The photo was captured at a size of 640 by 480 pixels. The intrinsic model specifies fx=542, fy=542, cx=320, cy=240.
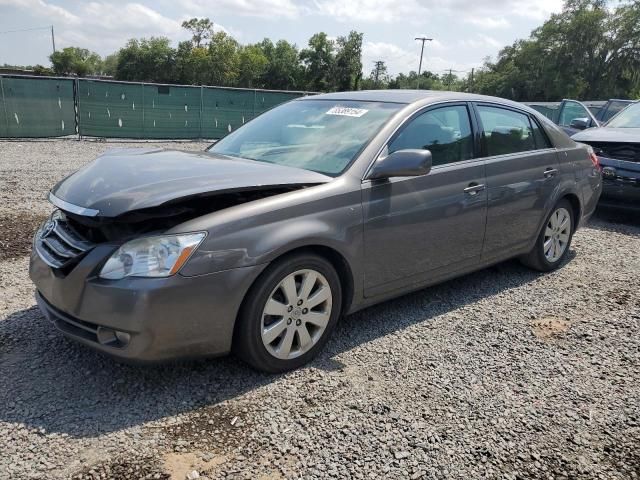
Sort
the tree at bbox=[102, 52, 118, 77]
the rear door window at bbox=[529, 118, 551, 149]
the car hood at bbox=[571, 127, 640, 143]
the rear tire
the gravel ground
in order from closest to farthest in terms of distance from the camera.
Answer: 1. the gravel ground
2. the rear door window at bbox=[529, 118, 551, 149]
3. the rear tire
4. the car hood at bbox=[571, 127, 640, 143]
5. the tree at bbox=[102, 52, 118, 77]

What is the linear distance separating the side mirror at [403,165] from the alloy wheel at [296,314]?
2.54 ft

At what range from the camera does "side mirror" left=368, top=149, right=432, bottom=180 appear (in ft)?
11.0

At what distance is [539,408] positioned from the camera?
297 centimetres

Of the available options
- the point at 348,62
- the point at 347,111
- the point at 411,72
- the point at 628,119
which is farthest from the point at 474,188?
the point at 411,72

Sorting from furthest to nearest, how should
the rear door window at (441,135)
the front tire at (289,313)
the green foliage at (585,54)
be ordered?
the green foliage at (585,54) < the rear door window at (441,135) < the front tire at (289,313)

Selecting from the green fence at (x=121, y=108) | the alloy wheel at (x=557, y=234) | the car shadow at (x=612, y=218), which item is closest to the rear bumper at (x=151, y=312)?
the alloy wheel at (x=557, y=234)

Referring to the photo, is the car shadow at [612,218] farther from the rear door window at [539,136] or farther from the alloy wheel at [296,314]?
the alloy wheel at [296,314]

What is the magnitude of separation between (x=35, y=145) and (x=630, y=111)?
13.0 m

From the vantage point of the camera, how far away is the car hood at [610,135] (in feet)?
24.6

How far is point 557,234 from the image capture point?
5.25 meters

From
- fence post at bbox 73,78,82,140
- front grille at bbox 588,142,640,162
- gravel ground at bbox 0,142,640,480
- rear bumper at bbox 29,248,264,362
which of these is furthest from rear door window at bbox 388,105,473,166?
fence post at bbox 73,78,82,140

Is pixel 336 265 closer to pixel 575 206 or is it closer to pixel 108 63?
pixel 575 206

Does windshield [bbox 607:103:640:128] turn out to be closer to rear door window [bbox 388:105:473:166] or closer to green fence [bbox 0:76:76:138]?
rear door window [bbox 388:105:473:166]

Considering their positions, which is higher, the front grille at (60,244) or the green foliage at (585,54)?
the green foliage at (585,54)
